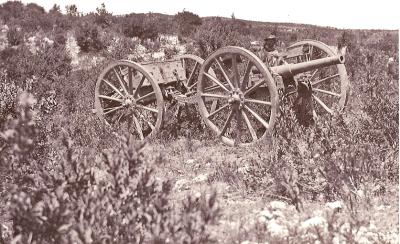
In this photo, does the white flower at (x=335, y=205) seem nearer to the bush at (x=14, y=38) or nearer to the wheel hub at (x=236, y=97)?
the wheel hub at (x=236, y=97)

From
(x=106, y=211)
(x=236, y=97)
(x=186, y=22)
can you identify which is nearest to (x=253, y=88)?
(x=236, y=97)

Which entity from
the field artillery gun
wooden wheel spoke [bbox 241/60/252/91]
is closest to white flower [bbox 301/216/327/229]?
the field artillery gun

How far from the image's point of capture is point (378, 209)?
132 inches

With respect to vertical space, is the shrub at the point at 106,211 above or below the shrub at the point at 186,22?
below

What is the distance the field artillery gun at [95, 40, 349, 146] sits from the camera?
5203 millimetres

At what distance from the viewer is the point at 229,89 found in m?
5.67

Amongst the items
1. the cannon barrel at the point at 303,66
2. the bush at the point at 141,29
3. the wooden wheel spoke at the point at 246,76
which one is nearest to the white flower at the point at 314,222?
the wooden wheel spoke at the point at 246,76

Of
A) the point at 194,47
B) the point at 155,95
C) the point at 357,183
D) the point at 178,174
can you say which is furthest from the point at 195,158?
the point at 194,47

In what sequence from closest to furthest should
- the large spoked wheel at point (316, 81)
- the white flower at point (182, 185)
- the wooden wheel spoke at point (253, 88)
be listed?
the white flower at point (182, 185) < the wooden wheel spoke at point (253, 88) < the large spoked wheel at point (316, 81)

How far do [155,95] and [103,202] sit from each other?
3387mm

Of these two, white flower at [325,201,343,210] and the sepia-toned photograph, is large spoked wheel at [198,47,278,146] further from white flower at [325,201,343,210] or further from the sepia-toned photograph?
white flower at [325,201,343,210]

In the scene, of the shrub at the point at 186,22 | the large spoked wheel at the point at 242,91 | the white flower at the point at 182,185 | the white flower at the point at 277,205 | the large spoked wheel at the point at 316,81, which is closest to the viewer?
the white flower at the point at 277,205

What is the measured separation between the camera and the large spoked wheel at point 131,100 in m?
5.96

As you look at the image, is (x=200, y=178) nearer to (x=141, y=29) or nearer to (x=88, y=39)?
(x=88, y=39)
